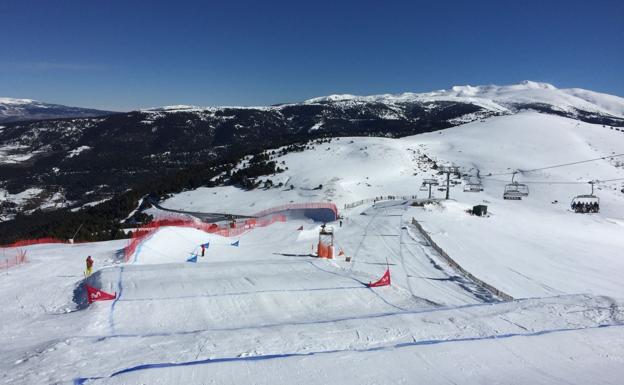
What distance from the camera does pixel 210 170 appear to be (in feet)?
295

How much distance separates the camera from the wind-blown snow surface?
8625 mm

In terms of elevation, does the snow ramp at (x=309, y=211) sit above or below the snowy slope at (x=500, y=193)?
below

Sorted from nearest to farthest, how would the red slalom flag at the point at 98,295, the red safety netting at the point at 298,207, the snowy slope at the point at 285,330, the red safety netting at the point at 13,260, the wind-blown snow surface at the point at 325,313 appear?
the snowy slope at the point at 285,330 < the wind-blown snow surface at the point at 325,313 < the red slalom flag at the point at 98,295 < the red safety netting at the point at 13,260 < the red safety netting at the point at 298,207

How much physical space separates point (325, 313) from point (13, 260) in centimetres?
1846

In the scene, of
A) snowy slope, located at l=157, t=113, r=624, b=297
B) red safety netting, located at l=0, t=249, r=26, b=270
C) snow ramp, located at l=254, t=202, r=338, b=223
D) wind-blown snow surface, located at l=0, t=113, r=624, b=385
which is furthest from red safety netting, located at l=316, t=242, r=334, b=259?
snow ramp, located at l=254, t=202, r=338, b=223

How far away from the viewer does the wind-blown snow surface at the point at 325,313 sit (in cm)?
862

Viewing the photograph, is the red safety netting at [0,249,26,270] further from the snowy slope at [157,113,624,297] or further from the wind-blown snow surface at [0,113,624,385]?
the snowy slope at [157,113,624,297]

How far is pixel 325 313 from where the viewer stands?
13.2m

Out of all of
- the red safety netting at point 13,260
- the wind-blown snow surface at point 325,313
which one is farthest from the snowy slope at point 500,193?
the red safety netting at point 13,260

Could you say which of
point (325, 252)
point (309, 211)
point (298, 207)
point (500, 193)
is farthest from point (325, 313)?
point (500, 193)

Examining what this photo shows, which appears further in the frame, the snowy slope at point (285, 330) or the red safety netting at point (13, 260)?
the red safety netting at point (13, 260)

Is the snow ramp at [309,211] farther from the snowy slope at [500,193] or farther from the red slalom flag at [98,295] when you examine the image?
the red slalom flag at [98,295]

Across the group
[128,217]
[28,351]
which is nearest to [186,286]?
[28,351]

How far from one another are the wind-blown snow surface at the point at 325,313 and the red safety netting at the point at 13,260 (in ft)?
3.30
